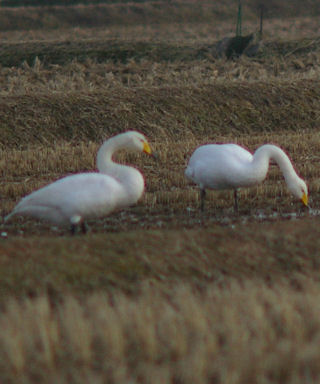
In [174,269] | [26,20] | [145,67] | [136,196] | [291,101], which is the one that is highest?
[26,20]

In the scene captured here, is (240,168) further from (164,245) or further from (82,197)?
(164,245)

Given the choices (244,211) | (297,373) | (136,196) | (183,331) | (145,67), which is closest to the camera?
(297,373)

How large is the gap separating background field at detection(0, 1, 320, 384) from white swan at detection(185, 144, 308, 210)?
0.41m

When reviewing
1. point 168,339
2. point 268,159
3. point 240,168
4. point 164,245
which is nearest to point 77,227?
point 164,245

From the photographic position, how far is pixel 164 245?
18.6 ft

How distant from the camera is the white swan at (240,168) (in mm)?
7941

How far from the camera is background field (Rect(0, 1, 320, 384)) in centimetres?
364

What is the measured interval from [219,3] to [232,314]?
53.3 meters

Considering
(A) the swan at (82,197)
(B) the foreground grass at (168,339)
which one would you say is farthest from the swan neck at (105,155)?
(B) the foreground grass at (168,339)

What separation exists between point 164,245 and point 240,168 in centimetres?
251

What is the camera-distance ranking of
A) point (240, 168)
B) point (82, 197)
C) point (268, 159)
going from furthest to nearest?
1. point (268, 159)
2. point (240, 168)
3. point (82, 197)

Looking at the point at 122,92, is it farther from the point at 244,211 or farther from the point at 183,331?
the point at 183,331

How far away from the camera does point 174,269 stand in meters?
5.26

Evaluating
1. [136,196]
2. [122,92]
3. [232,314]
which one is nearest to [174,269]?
[232,314]
